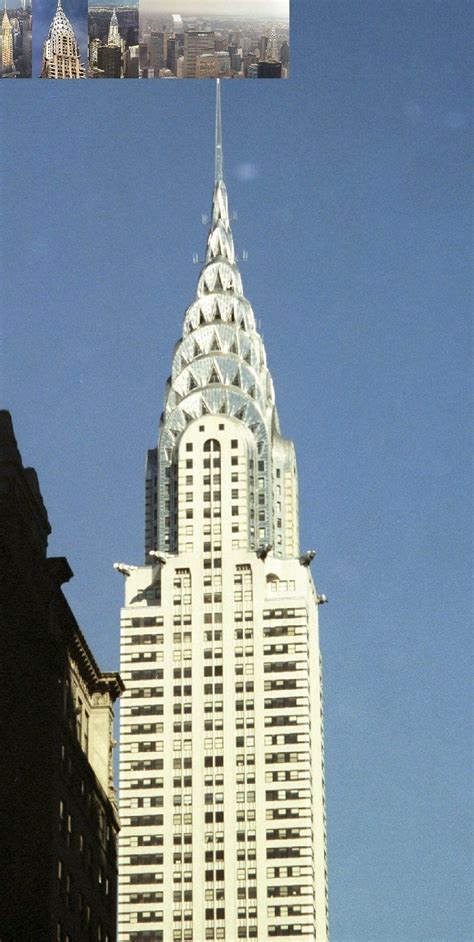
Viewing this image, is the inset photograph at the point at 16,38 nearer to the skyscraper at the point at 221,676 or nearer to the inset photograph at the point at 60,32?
the inset photograph at the point at 60,32

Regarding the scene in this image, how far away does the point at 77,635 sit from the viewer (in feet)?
375

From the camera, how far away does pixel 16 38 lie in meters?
109

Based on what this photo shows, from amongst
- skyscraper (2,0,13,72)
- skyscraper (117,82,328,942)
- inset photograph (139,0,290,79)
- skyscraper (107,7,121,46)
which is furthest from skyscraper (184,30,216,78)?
skyscraper (117,82,328,942)

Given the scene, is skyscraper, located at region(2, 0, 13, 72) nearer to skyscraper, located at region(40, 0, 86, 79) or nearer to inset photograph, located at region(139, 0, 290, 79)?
skyscraper, located at region(40, 0, 86, 79)

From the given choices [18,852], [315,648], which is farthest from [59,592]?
[315,648]

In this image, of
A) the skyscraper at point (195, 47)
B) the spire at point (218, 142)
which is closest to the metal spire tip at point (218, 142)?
the spire at point (218, 142)

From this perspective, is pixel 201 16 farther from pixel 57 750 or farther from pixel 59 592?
pixel 57 750

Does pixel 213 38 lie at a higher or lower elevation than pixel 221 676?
higher

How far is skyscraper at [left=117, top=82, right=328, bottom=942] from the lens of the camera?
162000 millimetres

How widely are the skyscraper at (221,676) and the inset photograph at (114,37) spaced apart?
4755cm

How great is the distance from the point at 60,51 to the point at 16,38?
3.40 meters

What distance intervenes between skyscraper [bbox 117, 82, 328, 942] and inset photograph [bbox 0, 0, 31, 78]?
170 ft

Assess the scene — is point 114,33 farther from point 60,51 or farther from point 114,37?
point 60,51

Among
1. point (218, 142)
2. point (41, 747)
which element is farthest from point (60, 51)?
point (218, 142)
